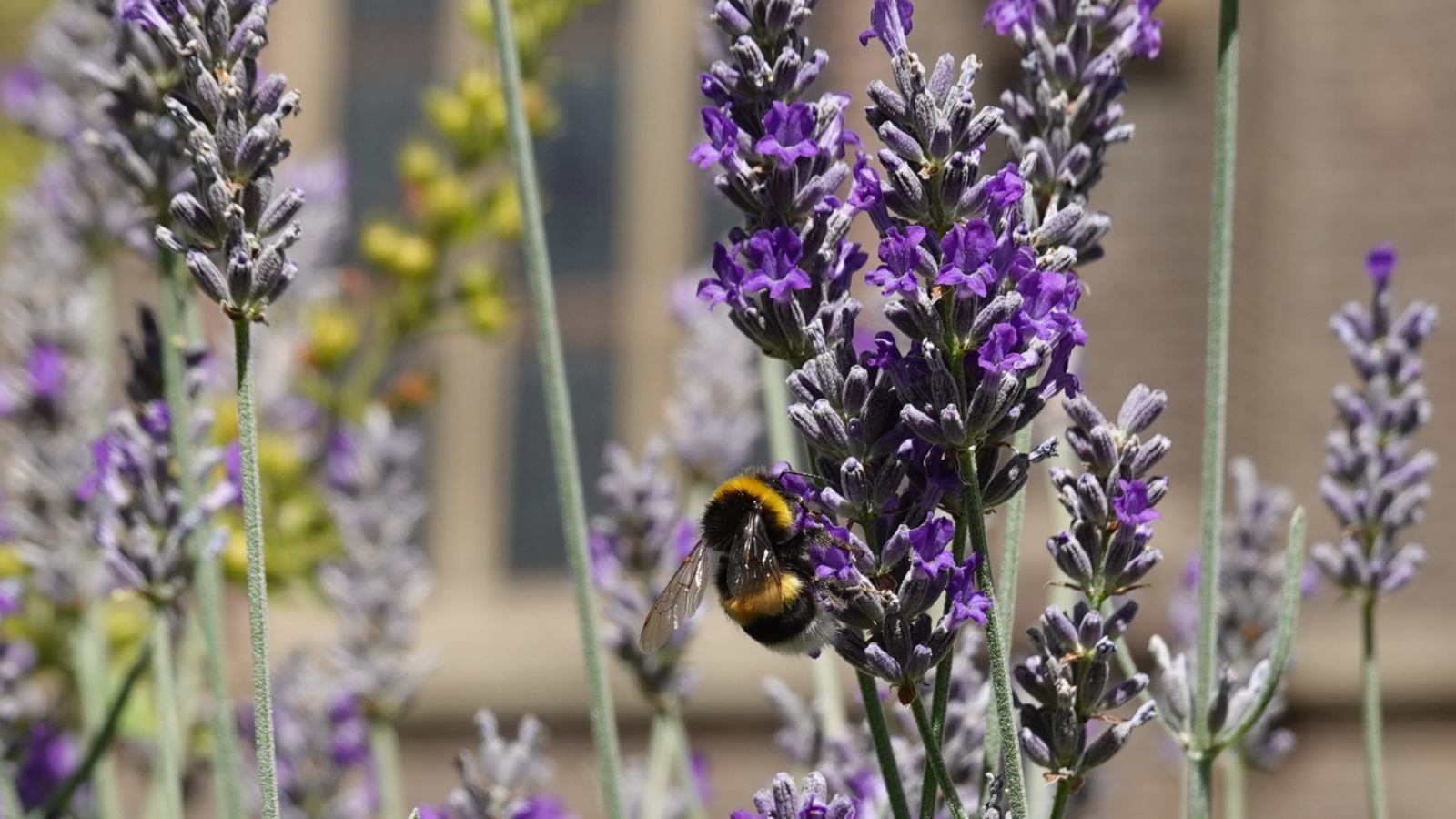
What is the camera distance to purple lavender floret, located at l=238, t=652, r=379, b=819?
1.19 metres

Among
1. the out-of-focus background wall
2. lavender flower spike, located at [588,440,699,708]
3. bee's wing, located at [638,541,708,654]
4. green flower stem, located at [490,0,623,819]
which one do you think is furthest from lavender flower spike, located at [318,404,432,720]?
the out-of-focus background wall

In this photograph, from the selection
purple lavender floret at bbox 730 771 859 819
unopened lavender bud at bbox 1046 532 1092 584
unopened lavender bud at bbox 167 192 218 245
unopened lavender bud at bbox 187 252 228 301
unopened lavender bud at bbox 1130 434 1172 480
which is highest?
unopened lavender bud at bbox 167 192 218 245

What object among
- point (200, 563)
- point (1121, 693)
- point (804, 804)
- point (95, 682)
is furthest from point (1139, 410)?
point (95, 682)

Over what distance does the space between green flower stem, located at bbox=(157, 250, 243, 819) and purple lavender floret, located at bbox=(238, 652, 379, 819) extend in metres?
0.28

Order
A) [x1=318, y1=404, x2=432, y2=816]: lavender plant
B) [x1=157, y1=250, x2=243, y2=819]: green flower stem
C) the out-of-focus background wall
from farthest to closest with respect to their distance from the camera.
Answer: the out-of-focus background wall
[x1=318, y1=404, x2=432, y2=816]: lavender plant
[x1=157, y1=250, x2=243, y2=819]: green flower stem

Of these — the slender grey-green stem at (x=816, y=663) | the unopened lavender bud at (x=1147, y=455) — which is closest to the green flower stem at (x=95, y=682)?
the slender grey-green stem at (x=816, y=663)

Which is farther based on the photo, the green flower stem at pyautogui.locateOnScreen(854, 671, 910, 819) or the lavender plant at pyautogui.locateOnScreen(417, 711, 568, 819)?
the lavender plant at pyautogui.locateOnScreen(417, 711, 568, 819)

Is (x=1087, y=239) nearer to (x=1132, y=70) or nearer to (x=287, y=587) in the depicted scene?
(x=287, y=587)

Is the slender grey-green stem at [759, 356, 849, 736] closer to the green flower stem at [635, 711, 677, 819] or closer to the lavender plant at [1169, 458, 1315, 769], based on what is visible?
the green flower stem at [635, 711, 677, 819]

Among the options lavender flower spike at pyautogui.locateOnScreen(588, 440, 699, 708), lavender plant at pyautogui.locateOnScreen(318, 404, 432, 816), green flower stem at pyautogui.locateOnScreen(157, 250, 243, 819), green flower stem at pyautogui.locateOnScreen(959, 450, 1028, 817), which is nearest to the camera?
green flower stem at pyautogui.locateOnScreen(959, 450, 1028, 817)

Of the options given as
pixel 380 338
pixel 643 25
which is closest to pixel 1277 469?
pixel 643 25

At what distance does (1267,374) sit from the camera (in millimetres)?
5027

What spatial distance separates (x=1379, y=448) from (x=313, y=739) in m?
0.76

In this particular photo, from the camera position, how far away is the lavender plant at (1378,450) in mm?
1018
